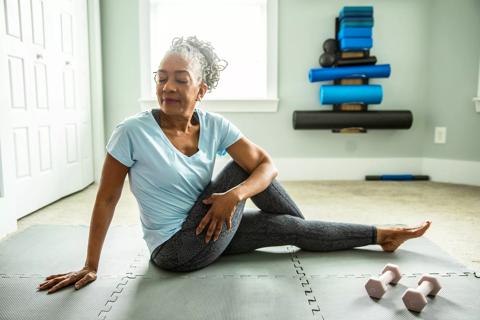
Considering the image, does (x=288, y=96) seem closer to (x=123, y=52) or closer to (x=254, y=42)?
(x=254, y=42)

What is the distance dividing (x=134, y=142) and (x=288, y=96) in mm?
2386

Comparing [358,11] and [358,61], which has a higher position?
[358,11]

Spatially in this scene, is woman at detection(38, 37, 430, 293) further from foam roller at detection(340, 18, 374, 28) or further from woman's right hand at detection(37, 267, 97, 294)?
foam roller at detection(340, 18, 374, 28)

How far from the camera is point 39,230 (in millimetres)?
1985

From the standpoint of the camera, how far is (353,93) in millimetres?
3227

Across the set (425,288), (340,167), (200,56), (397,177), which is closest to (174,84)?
(200,56)

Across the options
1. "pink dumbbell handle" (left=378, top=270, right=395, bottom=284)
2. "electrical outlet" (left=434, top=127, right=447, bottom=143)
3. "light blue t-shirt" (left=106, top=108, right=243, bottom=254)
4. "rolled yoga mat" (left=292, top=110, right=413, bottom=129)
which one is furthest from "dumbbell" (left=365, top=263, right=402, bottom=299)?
"electrical outlet" (left=434, top=127, right=447, bottom=143)

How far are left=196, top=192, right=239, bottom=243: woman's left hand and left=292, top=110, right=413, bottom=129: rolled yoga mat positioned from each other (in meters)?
2.08

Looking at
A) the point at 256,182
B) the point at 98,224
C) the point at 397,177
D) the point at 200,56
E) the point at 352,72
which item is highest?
the point at 352,72

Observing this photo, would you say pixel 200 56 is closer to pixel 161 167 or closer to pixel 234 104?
pixel 161 167

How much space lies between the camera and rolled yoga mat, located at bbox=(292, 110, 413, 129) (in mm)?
3287

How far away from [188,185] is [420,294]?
2.60ft

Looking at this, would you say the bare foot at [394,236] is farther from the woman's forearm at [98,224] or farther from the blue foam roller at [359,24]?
the blue foam roller at [359,24]

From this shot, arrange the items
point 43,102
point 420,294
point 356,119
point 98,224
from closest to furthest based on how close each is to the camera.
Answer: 1. point 420,294
2. point 98,224
3. point 43,102
4. point 356,119
